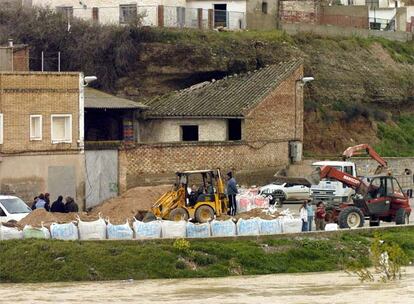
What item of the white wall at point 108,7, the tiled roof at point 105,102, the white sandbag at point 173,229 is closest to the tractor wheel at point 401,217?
the white sandbag at point 173,229

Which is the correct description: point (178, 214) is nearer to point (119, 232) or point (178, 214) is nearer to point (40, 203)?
point (119, 232)

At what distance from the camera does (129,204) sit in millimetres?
51312

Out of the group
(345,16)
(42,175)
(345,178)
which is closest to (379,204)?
(345,178)

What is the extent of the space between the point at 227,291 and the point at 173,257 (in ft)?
10.6

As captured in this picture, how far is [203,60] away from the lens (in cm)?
6931

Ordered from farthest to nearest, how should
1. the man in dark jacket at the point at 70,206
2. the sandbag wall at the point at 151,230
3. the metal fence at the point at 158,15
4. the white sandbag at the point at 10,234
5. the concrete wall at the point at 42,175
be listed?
the metal fence at the point at 158,15
the concrete wall at the point at 42,175
the man in dark jacket at the point at 70,206
the sandbag wall at the point at 151,230
the white sandbag at the point at 10,234

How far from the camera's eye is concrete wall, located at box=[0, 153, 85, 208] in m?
52.4

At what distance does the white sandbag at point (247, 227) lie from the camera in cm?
4603

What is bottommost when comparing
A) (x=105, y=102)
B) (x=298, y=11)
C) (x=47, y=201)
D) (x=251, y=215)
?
(x=251, y=215)

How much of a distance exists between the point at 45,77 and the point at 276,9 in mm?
25788

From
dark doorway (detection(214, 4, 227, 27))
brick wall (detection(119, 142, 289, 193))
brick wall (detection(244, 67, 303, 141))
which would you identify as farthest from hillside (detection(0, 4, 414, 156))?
brick wall (detection(119, 142, 289, 193))

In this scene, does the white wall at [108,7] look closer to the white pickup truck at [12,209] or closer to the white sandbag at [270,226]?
the white pickup truck at [12,209]

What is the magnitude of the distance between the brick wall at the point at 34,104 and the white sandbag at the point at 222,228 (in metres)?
9.35

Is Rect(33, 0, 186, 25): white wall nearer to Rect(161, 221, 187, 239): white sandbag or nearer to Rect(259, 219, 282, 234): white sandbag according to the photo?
Rect(259, 219, 282, 234): white sandbag
